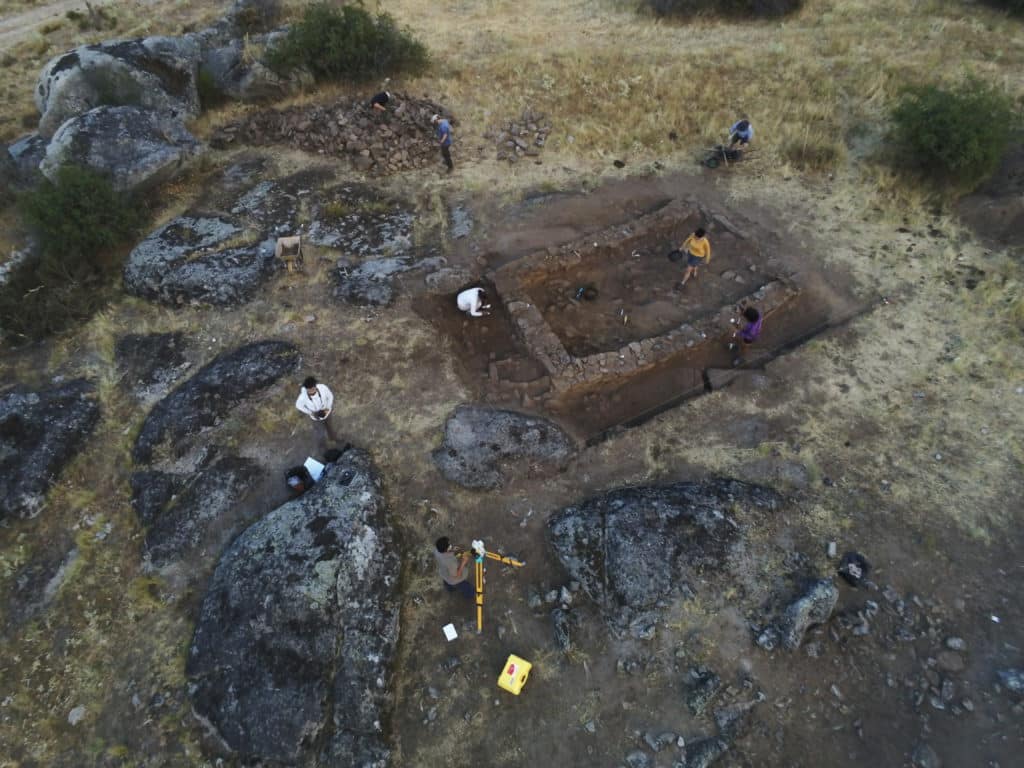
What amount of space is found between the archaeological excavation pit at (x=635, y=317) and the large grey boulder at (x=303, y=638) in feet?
11.6

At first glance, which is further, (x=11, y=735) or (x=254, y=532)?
(x=254, y=532)

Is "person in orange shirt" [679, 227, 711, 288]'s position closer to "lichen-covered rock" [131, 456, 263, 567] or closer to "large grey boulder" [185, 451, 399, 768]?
"large grey boulder" [185, 451, 399, 768]

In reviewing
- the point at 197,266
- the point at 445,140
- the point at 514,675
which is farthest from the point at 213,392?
the point at 445,140

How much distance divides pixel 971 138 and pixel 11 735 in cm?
1878

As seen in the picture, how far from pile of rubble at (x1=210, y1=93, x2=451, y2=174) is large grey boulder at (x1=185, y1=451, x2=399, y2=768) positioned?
9.76 metres

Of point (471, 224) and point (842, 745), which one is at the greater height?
point (471, 224)

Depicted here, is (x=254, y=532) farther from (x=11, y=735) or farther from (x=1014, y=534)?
(x=1014, y=534)

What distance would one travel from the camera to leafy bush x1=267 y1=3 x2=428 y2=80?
52.8ft

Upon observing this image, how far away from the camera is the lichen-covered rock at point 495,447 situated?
866 centimetres

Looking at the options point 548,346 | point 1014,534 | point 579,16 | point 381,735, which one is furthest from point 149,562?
point 579,16

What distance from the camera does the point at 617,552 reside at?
7410 millimetres

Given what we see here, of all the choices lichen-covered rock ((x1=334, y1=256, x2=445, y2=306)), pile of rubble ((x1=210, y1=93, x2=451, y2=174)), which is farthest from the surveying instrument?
pile of rubble ((x1=210, y1=93, x2=451, y2=174))

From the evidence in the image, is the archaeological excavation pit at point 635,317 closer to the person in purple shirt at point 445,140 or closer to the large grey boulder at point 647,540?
the large grey boulder at point 647,540

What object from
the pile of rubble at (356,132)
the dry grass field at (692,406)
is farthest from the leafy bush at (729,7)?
the pile of rubble at (356,132)
